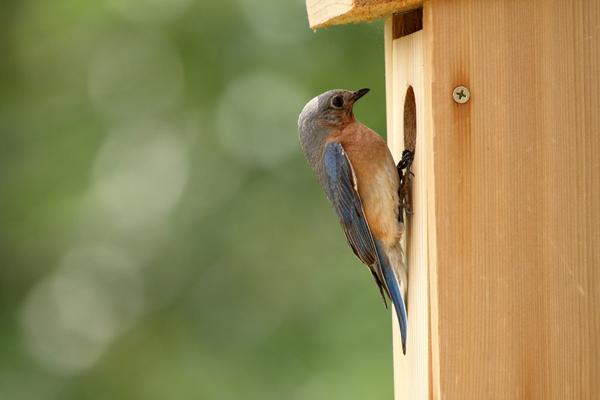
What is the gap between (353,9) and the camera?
3.27 meters

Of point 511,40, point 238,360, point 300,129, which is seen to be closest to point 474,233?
point 511,40

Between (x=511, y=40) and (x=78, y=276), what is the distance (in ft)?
16.6

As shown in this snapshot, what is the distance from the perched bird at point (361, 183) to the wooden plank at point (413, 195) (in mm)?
80

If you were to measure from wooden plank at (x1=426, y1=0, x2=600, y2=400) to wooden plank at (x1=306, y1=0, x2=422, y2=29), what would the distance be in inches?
6.6

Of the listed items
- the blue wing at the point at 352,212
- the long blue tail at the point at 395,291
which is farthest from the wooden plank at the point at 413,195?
the blue wing at the point at 352,212

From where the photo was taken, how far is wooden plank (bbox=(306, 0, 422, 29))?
10.5 ft

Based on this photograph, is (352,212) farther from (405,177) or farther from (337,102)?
(337,102)

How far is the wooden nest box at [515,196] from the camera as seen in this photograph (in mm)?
3061

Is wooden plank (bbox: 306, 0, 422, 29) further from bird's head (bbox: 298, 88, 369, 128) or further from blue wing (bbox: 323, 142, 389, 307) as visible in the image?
blue wing (bbox: 323, 142, 389, 307)

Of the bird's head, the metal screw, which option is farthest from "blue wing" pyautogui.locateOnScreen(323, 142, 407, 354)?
the metal screw

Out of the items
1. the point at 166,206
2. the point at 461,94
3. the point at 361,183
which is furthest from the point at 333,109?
the point at 166,206

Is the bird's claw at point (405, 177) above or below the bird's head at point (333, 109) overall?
below

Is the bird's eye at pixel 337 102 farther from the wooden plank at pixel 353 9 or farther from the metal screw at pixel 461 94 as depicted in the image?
the metal screw at pixel 461 94

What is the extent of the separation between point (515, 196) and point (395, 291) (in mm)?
735
